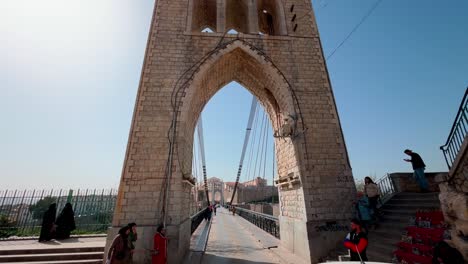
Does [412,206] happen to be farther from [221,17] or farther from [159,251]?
[221,17]

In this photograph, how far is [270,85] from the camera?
26.6ft

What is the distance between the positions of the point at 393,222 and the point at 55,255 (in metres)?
9.17

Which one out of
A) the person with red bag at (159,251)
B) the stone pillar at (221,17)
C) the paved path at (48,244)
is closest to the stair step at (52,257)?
the paved path at (48,244)

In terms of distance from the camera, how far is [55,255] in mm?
5324

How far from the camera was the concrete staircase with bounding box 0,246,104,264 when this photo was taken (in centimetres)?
514

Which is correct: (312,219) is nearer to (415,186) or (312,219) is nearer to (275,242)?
(275,242)

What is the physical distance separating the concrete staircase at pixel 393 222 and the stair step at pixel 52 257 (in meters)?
7.13

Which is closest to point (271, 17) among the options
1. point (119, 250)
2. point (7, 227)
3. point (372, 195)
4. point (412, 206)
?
point (372, 195)

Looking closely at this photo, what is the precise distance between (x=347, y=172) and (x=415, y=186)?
295cm

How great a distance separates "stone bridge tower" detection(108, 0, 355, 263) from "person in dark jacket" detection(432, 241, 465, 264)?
9.71 feet

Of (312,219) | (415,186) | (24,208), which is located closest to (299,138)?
(312,219)

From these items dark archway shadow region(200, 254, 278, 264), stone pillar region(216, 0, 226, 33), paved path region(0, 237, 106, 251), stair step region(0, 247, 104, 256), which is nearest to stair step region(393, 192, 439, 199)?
dark archway shadow region(200, 254, 278, 264)

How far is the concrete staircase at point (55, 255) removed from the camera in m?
5.14

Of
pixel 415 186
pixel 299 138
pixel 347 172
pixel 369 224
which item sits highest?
pixel 299 138
